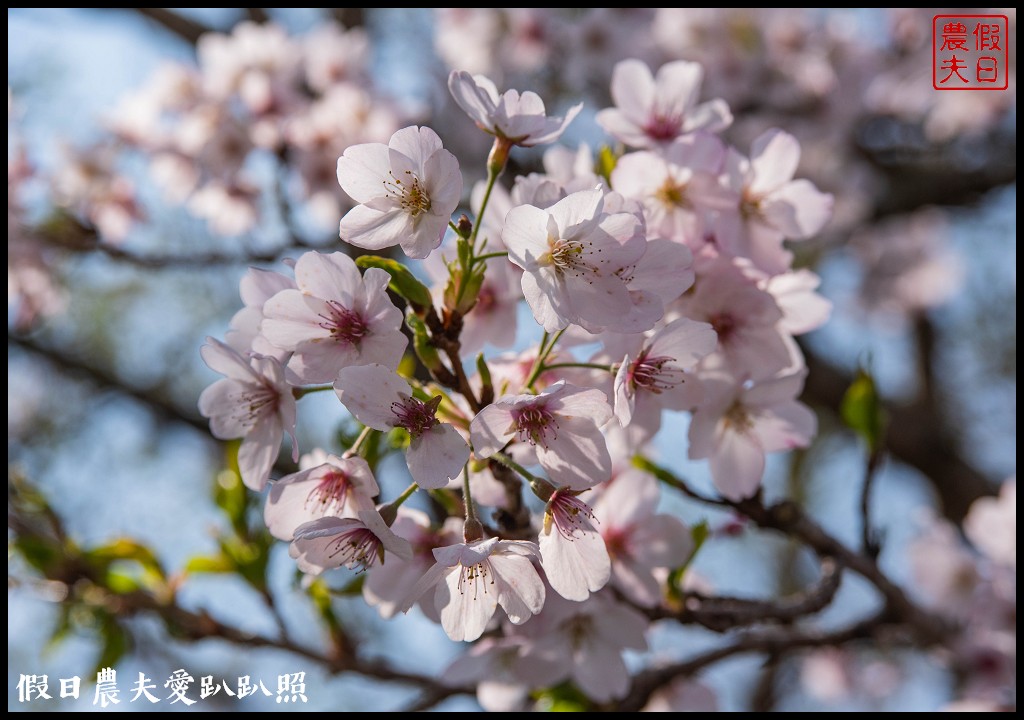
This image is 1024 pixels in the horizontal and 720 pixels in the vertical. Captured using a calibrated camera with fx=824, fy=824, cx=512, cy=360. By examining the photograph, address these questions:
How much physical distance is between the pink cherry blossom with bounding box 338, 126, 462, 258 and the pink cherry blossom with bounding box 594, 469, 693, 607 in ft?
1.81

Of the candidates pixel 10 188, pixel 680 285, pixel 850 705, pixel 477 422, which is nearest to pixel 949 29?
pixel 850 705

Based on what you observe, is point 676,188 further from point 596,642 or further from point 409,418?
point 596,642

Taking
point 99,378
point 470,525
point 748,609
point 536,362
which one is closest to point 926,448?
point 748,609

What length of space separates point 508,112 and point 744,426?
24.3 inches

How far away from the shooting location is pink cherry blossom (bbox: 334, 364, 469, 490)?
3.24ft

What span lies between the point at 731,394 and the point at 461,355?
421 millimetres

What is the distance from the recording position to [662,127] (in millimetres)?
1409

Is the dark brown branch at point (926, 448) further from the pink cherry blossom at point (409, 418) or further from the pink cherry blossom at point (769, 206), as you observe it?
the pink cherry blossom at point (409, 418)

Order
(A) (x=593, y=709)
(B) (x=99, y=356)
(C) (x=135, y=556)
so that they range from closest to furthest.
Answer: (A) (x=593, y=709) → (C) (x=135, y=556) → (B) (x=99, y=356)

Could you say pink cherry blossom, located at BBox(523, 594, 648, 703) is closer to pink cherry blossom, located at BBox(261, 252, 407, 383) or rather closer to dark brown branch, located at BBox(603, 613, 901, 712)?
dark brown branch, located at BBox(603, 613, 901, 712)

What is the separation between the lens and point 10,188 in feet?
10.4

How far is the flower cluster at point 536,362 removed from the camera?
104 cm

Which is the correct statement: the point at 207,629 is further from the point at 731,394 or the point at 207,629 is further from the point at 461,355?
the point at 731,394

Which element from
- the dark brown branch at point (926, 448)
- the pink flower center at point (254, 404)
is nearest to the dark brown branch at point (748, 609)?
the pink flower center at point (254, 404)
